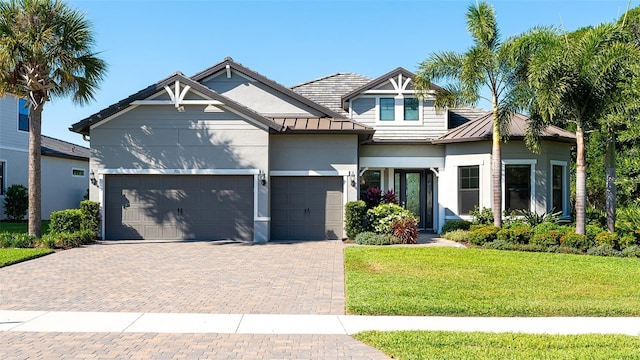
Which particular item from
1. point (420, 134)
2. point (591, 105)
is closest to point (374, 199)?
point (420, 134)

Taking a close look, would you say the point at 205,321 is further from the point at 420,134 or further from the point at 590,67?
the point at 420,134

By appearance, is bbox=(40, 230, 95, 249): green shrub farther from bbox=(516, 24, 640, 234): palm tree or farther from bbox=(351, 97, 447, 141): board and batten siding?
bbox=(516, 24, 640, 234): palm tree

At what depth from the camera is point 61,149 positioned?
28.0 m

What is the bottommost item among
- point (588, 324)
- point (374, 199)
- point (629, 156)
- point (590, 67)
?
point (588, 324)

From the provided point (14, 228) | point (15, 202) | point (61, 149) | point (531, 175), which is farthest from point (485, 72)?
point (61, 149)

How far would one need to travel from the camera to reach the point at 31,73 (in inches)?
607

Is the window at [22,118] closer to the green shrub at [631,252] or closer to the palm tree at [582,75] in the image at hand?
the palm tree at [582,75]

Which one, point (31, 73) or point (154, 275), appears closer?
point (154, 275)

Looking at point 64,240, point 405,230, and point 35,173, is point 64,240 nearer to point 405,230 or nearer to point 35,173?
point 35,173

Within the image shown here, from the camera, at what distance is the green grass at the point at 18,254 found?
39.4 ft

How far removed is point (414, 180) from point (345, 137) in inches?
187

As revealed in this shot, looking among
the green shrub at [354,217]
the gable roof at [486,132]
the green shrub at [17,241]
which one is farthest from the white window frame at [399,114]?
the green shrub at [17,241]

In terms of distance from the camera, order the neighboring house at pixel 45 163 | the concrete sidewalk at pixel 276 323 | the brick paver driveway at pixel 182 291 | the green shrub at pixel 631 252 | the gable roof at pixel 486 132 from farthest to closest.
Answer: the neighboring house at pixel 45 163, the gable roof at pixel 486 132, the green shrub at pixel 631 252, the concrete sidewalk at pixel 276 323, the brick paver driveway at pixel 182 291

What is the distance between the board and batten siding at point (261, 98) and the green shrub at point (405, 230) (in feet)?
17.7
